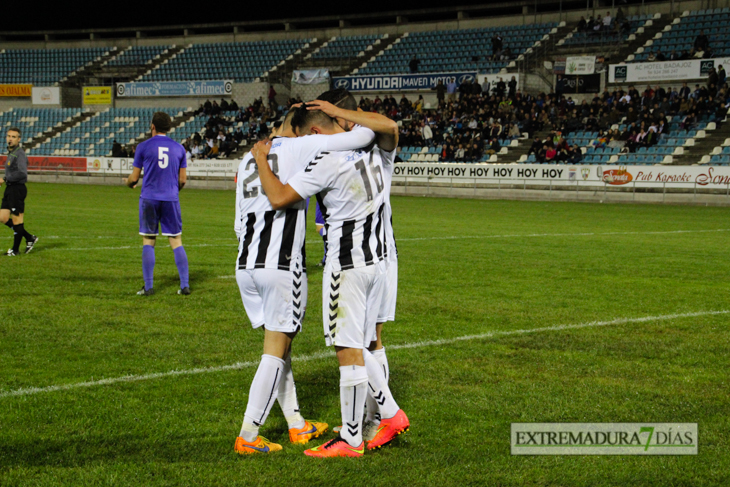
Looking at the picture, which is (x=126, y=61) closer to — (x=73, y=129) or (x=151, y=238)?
(x=73, y=129)

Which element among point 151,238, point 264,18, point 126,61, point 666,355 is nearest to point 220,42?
point 264,18

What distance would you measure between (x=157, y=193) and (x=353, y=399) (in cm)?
544

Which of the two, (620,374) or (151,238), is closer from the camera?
(620,374)

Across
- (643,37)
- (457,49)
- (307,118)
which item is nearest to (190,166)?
(457,49)

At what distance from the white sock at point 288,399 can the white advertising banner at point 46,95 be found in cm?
5251

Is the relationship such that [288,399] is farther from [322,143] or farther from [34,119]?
[34,119]

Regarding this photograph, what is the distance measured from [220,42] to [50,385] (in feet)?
168

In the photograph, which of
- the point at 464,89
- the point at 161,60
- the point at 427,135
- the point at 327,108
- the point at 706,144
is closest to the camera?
the point at 327,108

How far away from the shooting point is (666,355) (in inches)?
240

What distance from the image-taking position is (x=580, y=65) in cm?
3741

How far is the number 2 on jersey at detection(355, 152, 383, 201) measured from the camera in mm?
3918

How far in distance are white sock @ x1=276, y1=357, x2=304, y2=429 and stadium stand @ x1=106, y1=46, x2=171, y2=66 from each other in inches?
2068

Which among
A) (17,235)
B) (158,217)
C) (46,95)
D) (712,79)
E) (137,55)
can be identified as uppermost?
(137,55)

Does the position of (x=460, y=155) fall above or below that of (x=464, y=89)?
below
